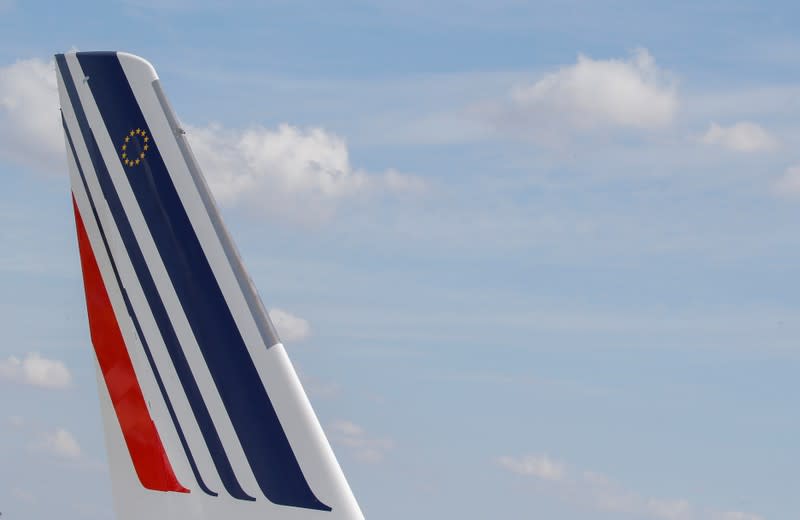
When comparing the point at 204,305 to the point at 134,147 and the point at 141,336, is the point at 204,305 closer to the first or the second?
the point at 141,336

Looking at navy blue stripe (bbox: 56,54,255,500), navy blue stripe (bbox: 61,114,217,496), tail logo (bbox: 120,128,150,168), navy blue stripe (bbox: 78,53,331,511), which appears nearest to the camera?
navy blue stripe (bbox: 78,53,331,511)

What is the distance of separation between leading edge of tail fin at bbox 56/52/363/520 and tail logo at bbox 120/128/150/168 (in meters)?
0.02

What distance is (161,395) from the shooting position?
53.1 ft

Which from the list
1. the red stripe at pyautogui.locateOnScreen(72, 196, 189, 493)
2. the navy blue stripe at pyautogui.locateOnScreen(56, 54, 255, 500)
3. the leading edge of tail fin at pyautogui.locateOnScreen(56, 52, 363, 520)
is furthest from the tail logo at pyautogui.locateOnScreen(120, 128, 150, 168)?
the red stripe at pyautogui.locateOnScreen(72, 196, 189, 493)

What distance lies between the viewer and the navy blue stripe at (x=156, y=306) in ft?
51.4

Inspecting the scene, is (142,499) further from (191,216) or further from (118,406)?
(191,216)

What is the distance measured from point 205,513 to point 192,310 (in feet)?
8.93

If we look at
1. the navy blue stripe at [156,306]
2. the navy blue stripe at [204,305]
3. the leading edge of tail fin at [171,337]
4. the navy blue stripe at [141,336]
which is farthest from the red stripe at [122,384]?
the navy blue stripe at [204,305]

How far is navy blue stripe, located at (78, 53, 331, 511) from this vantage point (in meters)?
15.2

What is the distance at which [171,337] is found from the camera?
16172 mm

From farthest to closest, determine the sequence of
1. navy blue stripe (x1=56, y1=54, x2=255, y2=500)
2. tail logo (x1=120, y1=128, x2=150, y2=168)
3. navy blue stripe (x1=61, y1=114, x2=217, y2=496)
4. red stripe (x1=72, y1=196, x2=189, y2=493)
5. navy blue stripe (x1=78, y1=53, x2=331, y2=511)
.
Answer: tail logo (x1=120, y1=128, x2=150, y2=168)
red stripe (x1=72, y1=196, x2=189, y2=493)
navy blue stripe (x1=61, y1=114, x2=217, y2=496)
navy blue stripe (x1=56, y1=54, x2=255, y2=500)
navy blue stripe (x1=78, y1=53, x2=331, y2=511)

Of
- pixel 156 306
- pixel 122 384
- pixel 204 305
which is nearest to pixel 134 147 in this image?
pixel 156 306

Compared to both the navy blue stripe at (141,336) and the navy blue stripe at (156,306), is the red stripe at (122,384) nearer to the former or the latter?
the navy blue stripe at (141,336)

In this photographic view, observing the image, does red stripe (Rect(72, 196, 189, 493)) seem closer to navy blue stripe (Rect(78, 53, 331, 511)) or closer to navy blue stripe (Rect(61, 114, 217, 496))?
navy blue stripe (Rect(61, 114, 217, 496))
